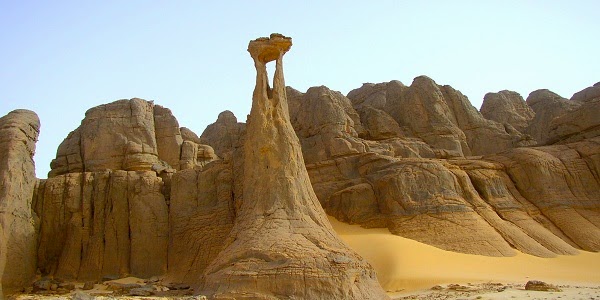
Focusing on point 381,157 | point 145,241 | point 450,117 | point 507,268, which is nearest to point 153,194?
point 145,241

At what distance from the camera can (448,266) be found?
18.2m

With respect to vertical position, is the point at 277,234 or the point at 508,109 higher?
the point at 508,109

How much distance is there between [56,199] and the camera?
21.2 metres

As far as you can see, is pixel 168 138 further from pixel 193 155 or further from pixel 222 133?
pixel 222 133

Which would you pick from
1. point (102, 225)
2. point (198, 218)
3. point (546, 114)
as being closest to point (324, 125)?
point (198, 218)

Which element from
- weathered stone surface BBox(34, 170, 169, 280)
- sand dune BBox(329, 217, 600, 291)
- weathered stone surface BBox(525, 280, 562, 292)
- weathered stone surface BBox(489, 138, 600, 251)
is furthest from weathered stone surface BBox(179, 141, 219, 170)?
weathered stone surface BBox(525, 280, 562, 292)

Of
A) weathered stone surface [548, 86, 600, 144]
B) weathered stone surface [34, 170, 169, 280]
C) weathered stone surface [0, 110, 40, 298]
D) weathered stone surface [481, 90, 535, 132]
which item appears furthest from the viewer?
weathered stone surface [481, 90, 535, 132]

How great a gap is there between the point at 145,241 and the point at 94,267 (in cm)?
184

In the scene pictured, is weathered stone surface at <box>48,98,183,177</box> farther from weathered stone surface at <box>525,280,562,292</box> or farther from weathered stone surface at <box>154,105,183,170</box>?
weathered stone surface at <box>525,280,562,292</box>

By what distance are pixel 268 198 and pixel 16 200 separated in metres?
7.99

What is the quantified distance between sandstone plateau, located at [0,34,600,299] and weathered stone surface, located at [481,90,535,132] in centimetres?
1268

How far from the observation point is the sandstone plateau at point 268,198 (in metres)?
14.9

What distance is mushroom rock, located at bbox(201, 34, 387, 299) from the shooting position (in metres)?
13.6

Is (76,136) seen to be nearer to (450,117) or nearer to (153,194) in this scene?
(153,194)
